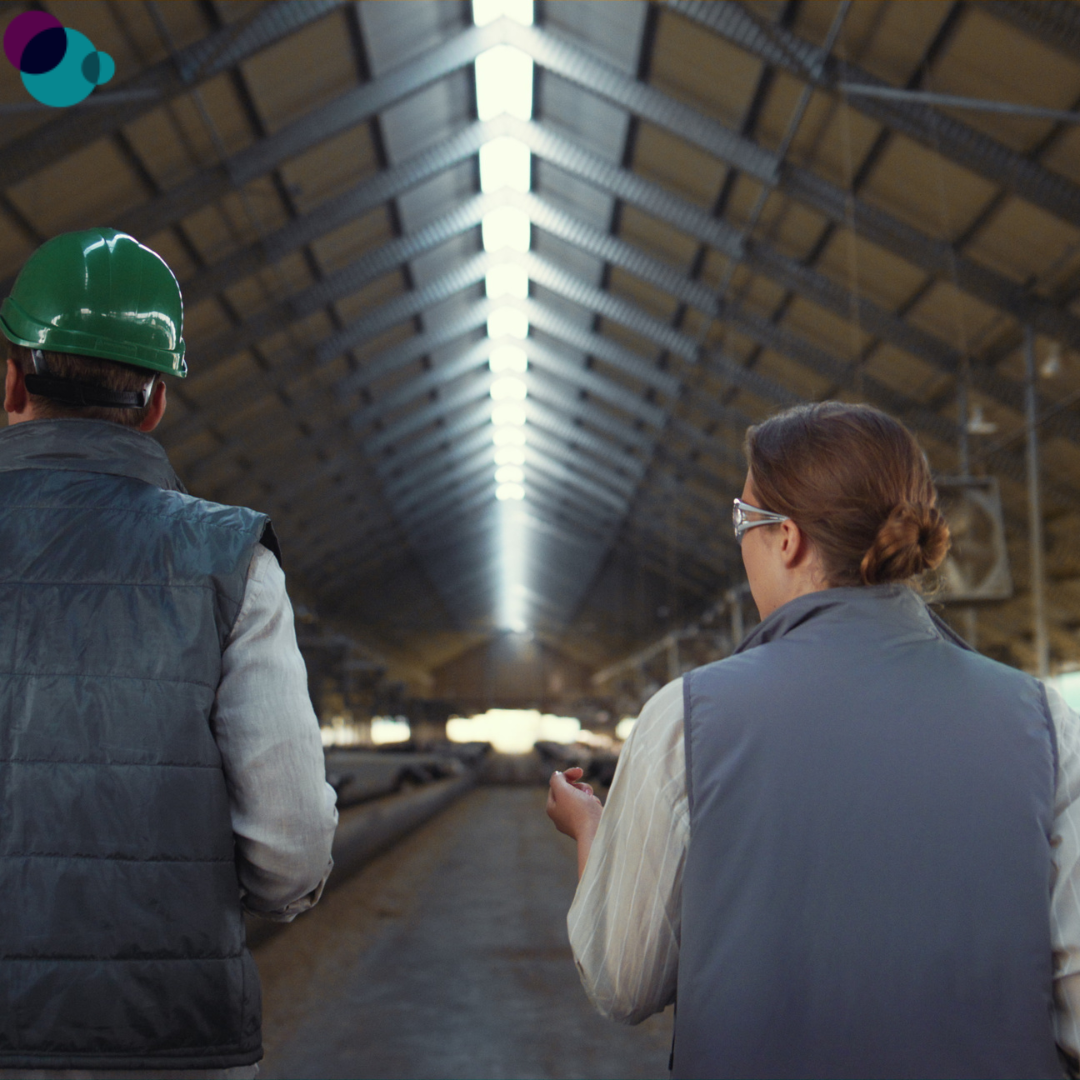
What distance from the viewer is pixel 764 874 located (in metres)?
1.18

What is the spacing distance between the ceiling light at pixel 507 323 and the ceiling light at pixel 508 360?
506 mm

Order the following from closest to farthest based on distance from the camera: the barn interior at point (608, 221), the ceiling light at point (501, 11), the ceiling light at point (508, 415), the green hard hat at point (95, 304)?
1. the green hard hat at point (95, 304)
2. the barn interior at point (608, 221)
3. the ceiling light at point (501, 11)
4. the ceiling light at point (508, 415)

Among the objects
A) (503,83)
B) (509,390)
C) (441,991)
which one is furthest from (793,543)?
(509,390)

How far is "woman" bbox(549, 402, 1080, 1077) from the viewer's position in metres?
1.15

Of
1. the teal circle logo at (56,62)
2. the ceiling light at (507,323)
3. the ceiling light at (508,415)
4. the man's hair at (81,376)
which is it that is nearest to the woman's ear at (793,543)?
the man's hair at (81,376)

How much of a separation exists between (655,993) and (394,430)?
21317mm

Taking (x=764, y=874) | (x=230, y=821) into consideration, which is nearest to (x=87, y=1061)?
(x=230, y=821)

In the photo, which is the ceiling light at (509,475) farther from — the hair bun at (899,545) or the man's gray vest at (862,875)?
the man's gray vest at (862,875)

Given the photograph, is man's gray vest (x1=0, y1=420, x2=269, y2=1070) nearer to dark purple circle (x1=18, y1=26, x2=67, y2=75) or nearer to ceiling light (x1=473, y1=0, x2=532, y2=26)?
dark purple circle (x1=18, y1=26, x2=67, y2=75)

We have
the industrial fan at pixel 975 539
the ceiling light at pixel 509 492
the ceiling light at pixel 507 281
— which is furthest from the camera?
the ceiling light at pixel 509 492

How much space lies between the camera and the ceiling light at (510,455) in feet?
86.1

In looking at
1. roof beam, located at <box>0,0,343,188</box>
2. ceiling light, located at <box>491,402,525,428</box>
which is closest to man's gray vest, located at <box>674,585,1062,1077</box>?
roof beam, located at <box>0,0,343,188</box>

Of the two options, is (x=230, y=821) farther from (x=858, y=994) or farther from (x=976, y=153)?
(x=976, y=153)

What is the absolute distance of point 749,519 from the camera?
57.2 inches
